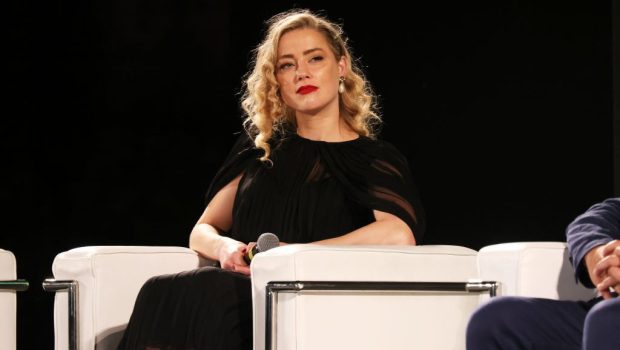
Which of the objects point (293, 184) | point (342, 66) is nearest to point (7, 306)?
point (293, 184)

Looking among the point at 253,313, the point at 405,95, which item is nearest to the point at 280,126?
the point at 253,313

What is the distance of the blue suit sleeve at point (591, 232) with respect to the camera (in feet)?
6.59

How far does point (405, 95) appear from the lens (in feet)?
14.6

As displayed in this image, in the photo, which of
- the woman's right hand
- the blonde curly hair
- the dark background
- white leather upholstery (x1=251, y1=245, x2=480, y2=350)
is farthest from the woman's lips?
the dark background

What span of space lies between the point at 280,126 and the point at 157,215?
5.04 ft

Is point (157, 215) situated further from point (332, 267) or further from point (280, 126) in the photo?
point (332, 267)

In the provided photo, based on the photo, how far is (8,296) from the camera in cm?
279

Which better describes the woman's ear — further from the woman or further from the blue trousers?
the blue trousers

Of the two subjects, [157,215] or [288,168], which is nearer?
[288,168]

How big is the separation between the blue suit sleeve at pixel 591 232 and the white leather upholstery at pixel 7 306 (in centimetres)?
153

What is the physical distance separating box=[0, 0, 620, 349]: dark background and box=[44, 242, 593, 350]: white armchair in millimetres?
2015

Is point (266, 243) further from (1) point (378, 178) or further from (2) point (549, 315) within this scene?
(2) point (549, 315)

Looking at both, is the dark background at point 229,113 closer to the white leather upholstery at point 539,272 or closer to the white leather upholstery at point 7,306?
the white leather upholstery at point 7,306

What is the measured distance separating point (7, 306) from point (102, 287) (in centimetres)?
26
